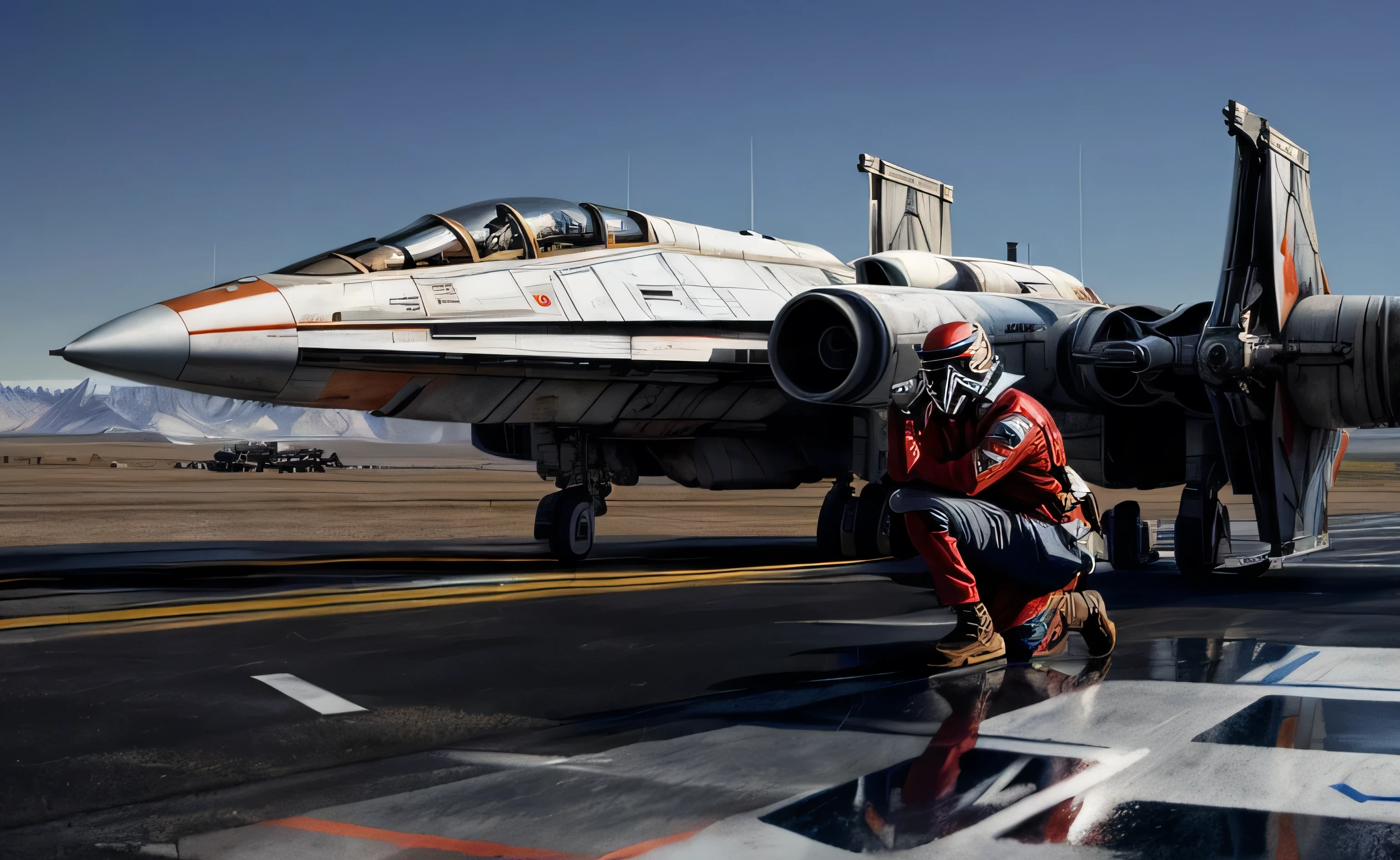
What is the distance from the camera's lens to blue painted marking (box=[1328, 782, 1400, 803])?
10.1 feet

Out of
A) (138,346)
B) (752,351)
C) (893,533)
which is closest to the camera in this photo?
(138,346)

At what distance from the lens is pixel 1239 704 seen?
4422mm

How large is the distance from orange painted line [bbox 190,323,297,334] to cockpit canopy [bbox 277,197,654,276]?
768 millimetres

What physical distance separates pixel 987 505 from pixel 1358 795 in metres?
2.29

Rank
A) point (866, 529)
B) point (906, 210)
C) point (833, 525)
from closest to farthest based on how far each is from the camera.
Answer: point (866, 529) < point (833, 525) < point (906, 210)

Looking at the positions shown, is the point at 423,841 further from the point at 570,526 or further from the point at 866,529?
the point at 866,529

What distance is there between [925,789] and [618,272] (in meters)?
8.70

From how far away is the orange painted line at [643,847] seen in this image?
273cm

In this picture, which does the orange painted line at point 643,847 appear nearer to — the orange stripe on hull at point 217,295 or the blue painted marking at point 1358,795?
the blue painted marking at point 1358,795

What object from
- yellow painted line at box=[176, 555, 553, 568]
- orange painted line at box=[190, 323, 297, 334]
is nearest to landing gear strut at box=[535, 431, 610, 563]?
yellow painted line at box=[176, 555, 553, 568]

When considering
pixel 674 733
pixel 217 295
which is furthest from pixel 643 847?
pixel 217 295

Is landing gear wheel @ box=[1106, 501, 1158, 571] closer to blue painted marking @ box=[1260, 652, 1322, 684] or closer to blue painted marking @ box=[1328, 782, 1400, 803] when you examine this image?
blue painted marking @ box=[1260, 652, 1322, 684]

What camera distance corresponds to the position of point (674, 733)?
411 centimetres

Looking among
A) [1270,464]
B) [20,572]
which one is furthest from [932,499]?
[20,572]
